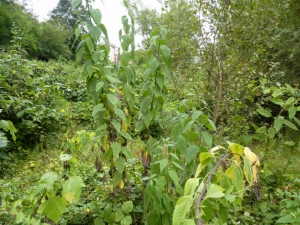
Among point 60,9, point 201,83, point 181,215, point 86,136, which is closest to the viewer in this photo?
point 181,215

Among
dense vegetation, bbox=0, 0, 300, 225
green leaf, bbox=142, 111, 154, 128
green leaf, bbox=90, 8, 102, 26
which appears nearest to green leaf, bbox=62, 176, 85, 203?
dense vegetation, bbox=0, 0, 300, 225

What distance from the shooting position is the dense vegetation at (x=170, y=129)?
1.03 metres

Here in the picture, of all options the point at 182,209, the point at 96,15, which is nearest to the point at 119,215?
the point at 182,209

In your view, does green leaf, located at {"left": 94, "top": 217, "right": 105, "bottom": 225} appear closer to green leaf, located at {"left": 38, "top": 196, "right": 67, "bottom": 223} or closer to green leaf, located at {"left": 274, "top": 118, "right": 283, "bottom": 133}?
green leaf, located at {"left": 38, "top": 196, "right": 67, "bottom": 223}

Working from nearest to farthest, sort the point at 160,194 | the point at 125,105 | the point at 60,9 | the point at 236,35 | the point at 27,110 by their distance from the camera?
1. the point at 160,194
2. the point at 125,105
3. the point at 236,35
4. the point at 27,110
5. the point at 60,9

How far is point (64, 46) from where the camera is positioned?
16.0 m

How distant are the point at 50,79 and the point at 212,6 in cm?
551

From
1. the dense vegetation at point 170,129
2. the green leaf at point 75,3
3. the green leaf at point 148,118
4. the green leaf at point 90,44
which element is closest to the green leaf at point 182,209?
the dense vegetation at point 170,129

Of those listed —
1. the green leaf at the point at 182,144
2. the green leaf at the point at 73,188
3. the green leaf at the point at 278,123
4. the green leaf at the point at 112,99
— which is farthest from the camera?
the green leaf at the point at 278,123

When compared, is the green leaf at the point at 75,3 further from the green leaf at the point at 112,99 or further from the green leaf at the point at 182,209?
the green leaf at the point at 182,209

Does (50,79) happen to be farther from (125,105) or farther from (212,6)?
(125,105)

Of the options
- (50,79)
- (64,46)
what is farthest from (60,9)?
(50,79)

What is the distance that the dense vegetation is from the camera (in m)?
1.03

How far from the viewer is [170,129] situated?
3.77m
